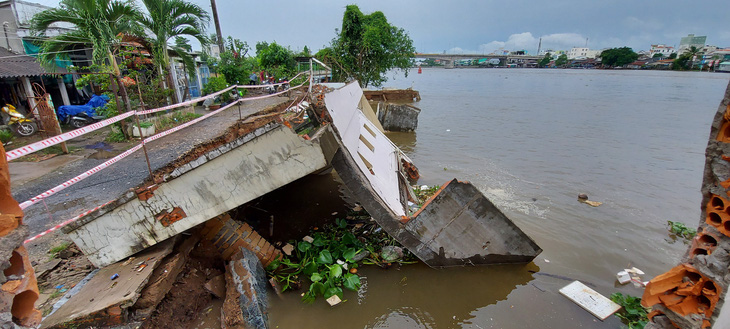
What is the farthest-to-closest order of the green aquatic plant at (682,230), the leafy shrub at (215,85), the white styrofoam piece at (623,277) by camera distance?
the leafy shrub at (215,85), the green aquatic plant at (682,230), the white styrofoam piece at (623,277)

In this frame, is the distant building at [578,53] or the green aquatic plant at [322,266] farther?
the distant building at [578,53]

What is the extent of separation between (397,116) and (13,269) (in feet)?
40.5

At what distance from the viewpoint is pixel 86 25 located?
323 inches

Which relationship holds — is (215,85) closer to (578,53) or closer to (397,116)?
(397,116)

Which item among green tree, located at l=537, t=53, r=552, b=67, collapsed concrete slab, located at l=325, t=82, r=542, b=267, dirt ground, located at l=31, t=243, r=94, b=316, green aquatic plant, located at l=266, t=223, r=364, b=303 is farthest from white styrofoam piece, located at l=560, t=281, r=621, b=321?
green tree, located at l=537, t=53, r=552, b=67

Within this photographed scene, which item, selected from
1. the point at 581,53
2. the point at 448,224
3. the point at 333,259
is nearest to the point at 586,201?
the point at 448,224

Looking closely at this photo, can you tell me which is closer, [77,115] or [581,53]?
[77,115]

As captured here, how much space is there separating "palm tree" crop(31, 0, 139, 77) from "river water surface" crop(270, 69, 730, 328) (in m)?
8.92

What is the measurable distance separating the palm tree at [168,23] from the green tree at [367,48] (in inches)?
373

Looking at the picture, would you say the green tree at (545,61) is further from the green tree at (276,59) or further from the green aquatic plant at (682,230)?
the green aquatic plant at (682,230)

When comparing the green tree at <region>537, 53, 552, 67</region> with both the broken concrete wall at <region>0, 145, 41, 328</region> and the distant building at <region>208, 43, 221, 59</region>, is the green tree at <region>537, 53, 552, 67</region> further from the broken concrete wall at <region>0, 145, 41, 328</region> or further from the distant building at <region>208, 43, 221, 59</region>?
the broken concrete wall at <region>0, 145, 41, 328</region>

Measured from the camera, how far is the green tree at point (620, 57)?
85.4m

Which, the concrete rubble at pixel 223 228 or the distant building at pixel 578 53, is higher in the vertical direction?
the distant building at pixel 578 53

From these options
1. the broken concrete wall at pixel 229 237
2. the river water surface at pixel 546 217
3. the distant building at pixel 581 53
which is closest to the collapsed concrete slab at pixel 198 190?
the broken concrete wall at pixel 229 237
